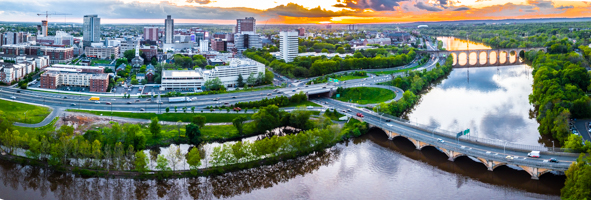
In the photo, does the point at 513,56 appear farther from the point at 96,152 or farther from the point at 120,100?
the point at 96,152

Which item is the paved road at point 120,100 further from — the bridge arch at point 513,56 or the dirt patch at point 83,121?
the bridge arch at point 513,56

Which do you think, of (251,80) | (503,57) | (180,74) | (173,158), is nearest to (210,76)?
(180,74)

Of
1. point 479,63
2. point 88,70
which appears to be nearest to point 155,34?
point 88,70

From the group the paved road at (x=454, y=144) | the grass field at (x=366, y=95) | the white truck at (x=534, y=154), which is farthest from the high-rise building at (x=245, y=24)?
the white truck at (x=534, y=154)

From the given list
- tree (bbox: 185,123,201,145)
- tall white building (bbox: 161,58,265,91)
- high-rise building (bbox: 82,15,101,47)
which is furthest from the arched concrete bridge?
high-rise building (bbox: 82,15,101,47)

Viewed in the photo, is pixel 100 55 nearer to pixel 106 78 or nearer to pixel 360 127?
pixel 106 78
